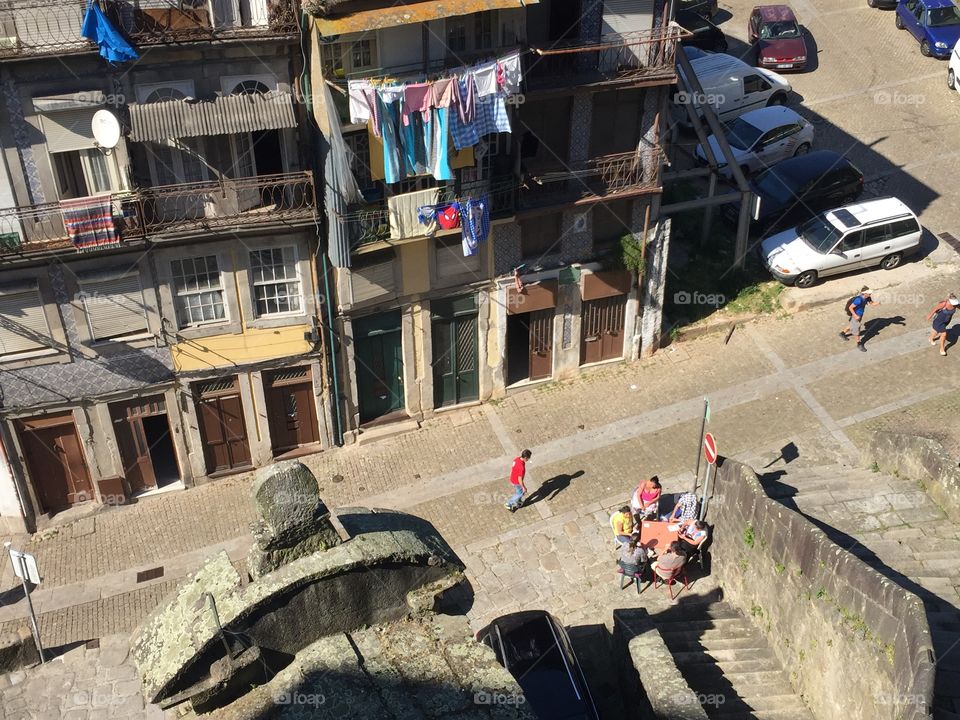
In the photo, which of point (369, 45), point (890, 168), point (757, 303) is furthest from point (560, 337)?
point (890, 168)

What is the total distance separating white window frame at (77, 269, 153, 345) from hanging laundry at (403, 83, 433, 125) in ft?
22.6

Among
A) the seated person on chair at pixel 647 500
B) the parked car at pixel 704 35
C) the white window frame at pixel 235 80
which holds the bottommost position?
the seated person on chair at pixel 647 500

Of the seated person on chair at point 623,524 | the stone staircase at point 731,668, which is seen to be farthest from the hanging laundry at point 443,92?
the stone staircase at point 731,668

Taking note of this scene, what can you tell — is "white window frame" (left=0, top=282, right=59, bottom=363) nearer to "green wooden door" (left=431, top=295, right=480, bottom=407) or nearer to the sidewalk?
the sidewalk

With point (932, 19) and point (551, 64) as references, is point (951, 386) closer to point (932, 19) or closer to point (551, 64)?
point (551, 64)

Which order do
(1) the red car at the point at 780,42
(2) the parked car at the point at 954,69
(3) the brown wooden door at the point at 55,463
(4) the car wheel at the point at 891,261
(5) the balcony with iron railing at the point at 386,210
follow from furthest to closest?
(1) the red car at the point at 780,42
(2) the parked car at the point at 954,69
(4) the car wheel at the point at 891,261
(3) the brown wooden door at the point at 55,463
(5) the balcony with iron railing at the point at 386,210

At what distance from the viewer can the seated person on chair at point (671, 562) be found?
66.7 ft

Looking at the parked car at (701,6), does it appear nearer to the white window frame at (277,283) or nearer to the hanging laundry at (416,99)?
the hanging laundry at (416,99)

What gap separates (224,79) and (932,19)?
2884cm

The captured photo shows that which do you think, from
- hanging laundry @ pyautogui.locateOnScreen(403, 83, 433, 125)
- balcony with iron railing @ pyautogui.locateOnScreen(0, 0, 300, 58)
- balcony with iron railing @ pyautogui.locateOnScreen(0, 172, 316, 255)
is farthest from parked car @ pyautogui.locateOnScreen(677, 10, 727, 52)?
balcony with iron railing @ pyautogui.locateOnScreen(0, 0, 300, 58)

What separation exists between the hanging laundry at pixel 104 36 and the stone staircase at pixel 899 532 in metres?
15.5

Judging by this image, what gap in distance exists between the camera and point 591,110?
24.9m

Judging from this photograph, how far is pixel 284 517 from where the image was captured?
345 inches

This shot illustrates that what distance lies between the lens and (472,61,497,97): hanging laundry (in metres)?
22.0
